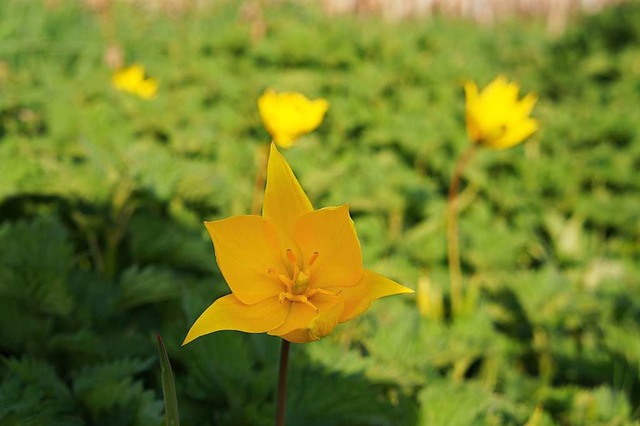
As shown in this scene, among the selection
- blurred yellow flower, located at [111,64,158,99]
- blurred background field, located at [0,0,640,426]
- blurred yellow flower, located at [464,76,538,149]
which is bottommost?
blurred background field, located at [0,0,640,426]

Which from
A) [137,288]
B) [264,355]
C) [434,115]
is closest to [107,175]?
[137,288]

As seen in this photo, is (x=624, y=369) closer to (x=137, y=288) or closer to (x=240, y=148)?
(x=137, y=288)

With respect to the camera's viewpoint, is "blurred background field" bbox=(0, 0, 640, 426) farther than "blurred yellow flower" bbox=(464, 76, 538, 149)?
No

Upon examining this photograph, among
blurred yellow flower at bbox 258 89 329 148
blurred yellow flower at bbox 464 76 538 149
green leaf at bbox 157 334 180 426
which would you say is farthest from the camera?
blurred yellow flower at bbox 258 89 329 148

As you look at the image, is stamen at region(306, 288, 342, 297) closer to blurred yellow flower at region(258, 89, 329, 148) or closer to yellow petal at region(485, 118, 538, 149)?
yellow petal at region(485, 118, 538, 149)

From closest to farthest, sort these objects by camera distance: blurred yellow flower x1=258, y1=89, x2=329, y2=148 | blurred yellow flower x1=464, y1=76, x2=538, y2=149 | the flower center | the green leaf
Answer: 1. the green leaf
2. the flower center
3. blurred yellow flower x1=464, y1=76, x2=538, y2=149
4. blurred yellow flower x1=258, y1=89, x2=329, y2=148

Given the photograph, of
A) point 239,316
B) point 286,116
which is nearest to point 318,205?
point 286,116

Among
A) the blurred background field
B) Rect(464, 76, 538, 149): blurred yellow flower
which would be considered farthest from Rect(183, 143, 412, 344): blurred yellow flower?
Rect(464, 76, 538, 149): blurred yellow flower

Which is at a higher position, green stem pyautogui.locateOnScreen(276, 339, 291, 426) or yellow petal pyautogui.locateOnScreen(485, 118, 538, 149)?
yellow petal pyautogui.locateOnScreen(485, 118, 538, 149)
